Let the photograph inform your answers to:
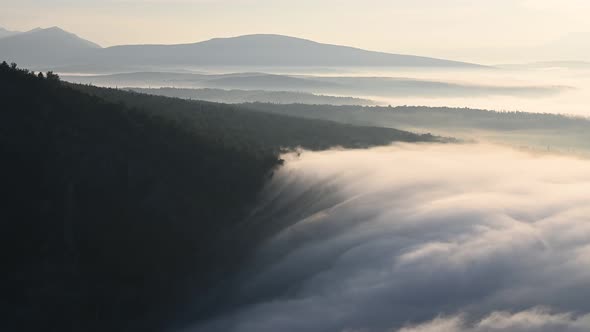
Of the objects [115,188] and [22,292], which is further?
[115,188]

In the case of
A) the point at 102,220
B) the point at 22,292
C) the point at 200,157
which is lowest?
the point at 22,292

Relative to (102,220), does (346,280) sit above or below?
below

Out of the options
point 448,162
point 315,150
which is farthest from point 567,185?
point 315,150

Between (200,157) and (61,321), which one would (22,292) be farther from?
(200,157)

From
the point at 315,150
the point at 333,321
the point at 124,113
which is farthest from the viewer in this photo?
the point at 315,150

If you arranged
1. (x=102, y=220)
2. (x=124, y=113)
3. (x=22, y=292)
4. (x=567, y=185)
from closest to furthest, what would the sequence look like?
(x=22, y=292) < (x=102, y=220) < (x=124, y=113) < (x=567, y=185)

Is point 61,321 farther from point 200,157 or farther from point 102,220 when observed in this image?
point 200,157
